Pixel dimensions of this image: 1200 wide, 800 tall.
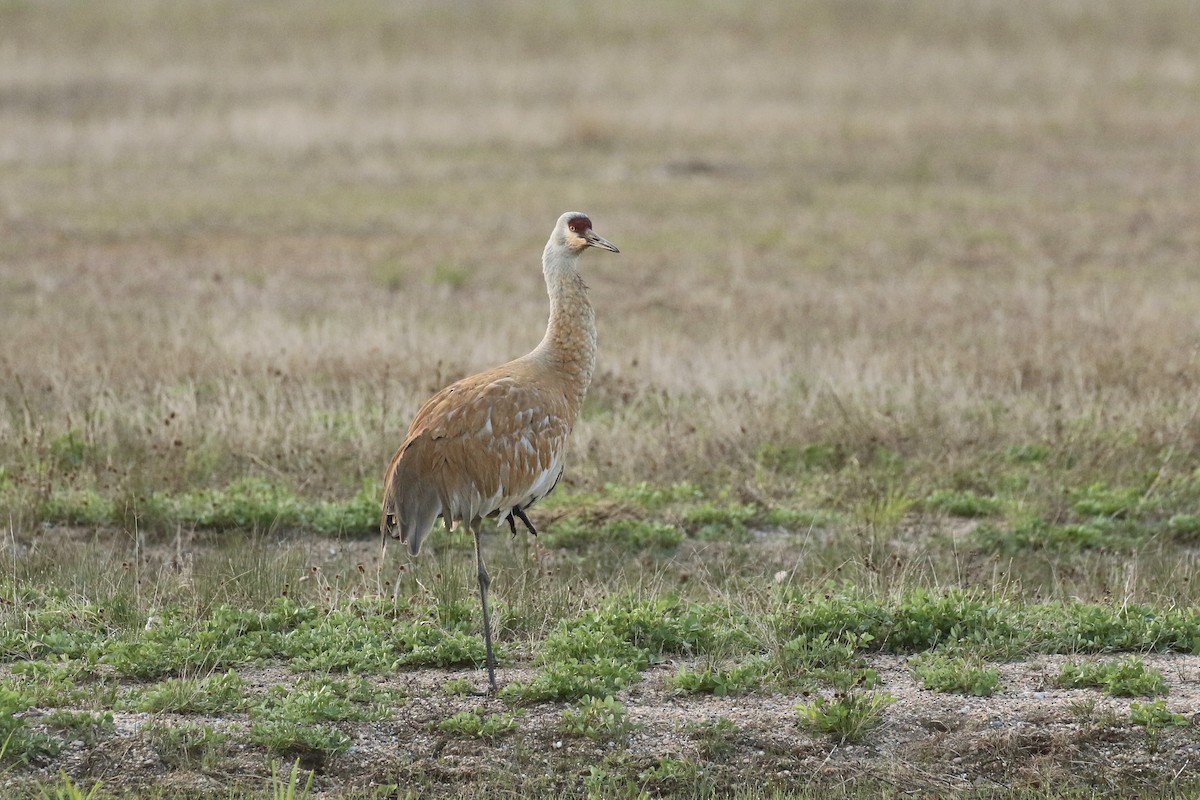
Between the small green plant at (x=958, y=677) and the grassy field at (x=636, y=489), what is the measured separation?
0.07 feet

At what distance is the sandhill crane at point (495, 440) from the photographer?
7098mm

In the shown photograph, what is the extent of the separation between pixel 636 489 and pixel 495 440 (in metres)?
2.99

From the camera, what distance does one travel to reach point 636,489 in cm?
1003

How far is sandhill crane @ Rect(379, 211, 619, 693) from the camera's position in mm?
7098

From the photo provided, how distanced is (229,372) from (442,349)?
1992mm

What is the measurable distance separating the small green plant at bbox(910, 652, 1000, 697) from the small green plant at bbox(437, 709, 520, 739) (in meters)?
1.94

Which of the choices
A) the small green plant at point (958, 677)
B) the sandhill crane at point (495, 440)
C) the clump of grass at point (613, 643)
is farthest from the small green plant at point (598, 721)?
the small green plant at point (958, 677)

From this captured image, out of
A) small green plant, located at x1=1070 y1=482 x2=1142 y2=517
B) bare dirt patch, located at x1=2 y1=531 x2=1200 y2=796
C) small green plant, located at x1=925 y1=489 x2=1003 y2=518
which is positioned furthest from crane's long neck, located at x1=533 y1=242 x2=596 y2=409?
small green plant, located at x1=1070 y1=482 x2=1142 y2=517

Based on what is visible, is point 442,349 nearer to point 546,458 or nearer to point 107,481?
point 107,481

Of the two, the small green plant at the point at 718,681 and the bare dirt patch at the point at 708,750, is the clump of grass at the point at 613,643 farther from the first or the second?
the small green plant at the point at 718,681

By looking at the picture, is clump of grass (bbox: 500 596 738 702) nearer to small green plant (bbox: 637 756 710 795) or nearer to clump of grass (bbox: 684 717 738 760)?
clump of grass (bbox: 684 717 738 760)

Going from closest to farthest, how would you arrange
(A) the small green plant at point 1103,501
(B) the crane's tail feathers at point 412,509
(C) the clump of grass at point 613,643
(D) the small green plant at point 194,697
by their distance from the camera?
1. (D) the small green plant at point 194,697
2. (C) the clump of grass at point 613,643
3. (B) the crane's tail feathers at point 412,509
4. (A) the small green plant at point 1103,501

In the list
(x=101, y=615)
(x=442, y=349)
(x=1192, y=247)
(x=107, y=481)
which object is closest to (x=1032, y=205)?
(x=1192, y=247)

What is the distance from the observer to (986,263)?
19.1 metres
